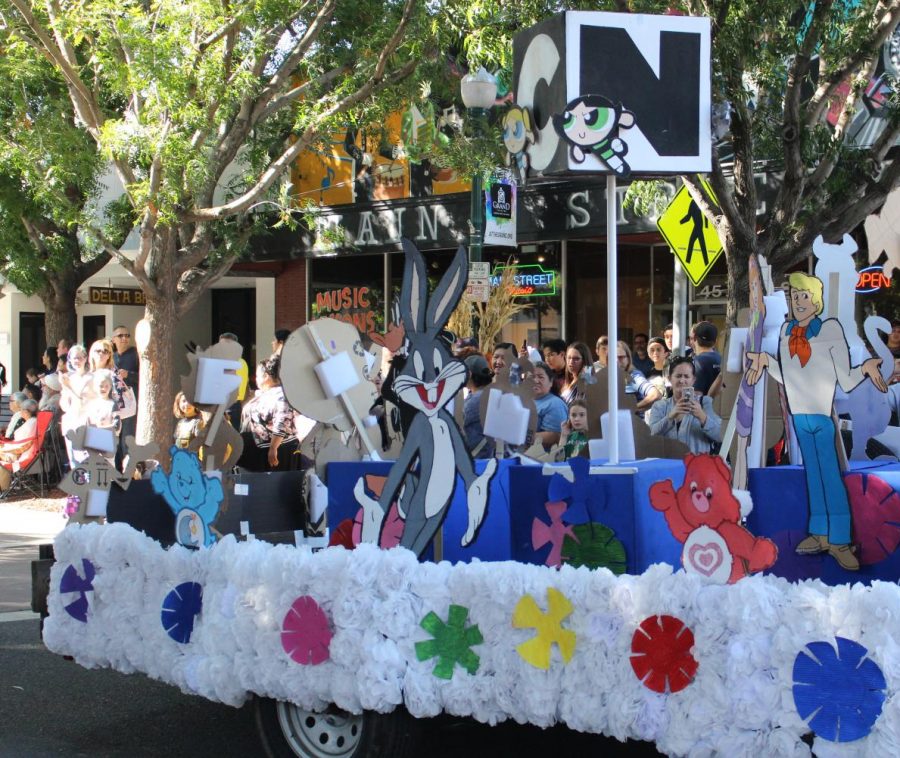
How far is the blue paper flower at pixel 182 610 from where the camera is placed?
190 inches

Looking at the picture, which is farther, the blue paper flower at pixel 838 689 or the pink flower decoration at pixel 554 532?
the pink flower decoration at pixel 554 532

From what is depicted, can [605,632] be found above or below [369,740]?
above

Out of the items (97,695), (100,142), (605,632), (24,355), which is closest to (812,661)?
(605,632)

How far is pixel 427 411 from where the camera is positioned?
4.76 meters

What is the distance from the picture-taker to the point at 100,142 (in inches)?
478

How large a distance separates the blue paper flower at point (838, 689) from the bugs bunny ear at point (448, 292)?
6.22 ft

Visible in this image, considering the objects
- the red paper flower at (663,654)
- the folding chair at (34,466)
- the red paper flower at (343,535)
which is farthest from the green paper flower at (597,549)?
the folding chair at (34,466)

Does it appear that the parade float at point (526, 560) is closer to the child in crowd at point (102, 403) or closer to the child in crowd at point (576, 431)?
the child in crowd at point (576, 431)

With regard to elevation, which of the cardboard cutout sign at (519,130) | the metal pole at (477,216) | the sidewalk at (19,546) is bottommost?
the sidewalk at (19,546)

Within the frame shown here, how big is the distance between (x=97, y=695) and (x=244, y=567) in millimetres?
2203

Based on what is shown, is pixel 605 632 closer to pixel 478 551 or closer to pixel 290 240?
pixel 478 551

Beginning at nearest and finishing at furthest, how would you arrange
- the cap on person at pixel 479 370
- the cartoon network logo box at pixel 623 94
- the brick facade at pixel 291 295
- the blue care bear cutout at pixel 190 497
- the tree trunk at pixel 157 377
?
1. the cartoon network logo box at pixel 623 94
2. the blue care bear cutout at pixel 190 497
3. the cap on person at pixel 479 370
4. the tree trunk at pixel 157 377
5. the brick facade at pixel 291 295

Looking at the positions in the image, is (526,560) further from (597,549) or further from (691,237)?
(691,237)

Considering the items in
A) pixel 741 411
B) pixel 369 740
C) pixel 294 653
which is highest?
pixel 741 411
